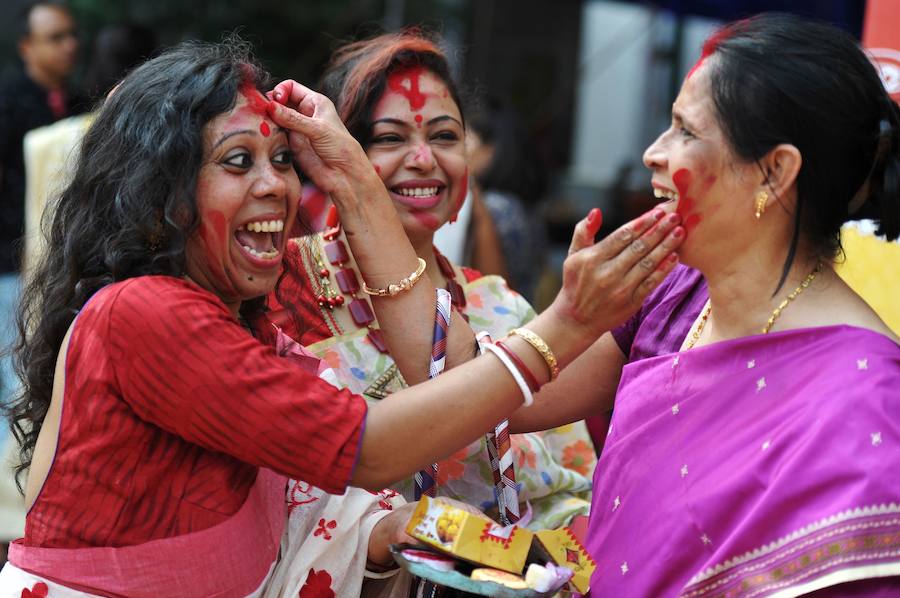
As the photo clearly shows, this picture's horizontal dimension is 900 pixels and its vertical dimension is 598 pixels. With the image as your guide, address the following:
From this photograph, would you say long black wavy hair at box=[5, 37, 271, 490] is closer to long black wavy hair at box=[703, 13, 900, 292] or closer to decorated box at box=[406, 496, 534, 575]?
decorated box at box=[406, 496, 534, 575]

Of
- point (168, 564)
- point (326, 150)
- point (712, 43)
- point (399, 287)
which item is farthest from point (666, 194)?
point (168, 564)

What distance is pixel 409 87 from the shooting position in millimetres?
2982

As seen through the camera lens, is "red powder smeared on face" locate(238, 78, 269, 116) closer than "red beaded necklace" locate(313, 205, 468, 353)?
Yes

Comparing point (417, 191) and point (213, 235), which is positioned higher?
point (213, 235)

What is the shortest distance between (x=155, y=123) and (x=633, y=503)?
115 centimetres

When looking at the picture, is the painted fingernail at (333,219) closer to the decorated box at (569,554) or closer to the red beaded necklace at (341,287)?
the red beaded necklace at (341,287)

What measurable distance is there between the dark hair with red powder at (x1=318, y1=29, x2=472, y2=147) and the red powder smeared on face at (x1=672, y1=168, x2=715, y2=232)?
1.03 meters

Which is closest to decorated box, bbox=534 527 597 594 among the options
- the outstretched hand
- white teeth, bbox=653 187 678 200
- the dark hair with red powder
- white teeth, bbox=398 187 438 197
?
the outstretched hand

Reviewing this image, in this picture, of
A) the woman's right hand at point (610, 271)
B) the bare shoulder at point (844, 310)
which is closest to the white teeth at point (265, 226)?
the woman's right hand at point (610, 271)

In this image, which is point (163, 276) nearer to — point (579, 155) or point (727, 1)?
point (727, 1)

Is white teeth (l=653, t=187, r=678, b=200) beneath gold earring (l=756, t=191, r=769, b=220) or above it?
beneath

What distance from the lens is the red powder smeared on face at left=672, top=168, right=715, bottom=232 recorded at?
216 cm

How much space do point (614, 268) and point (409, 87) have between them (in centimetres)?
112

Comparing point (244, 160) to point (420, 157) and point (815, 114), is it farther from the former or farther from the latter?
point (815, 114)
